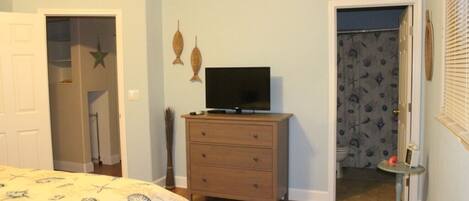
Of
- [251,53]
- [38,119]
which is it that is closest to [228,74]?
[251,53]

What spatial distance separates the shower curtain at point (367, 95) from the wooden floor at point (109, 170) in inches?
122

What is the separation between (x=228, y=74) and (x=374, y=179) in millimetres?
2373

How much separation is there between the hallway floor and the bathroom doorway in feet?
0.16

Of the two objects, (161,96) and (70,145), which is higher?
(161,96)

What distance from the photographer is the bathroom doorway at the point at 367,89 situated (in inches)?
220

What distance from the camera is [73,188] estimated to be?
225cm

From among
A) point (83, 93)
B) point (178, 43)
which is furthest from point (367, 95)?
point (83, 93)

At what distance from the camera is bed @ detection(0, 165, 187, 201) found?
6.93 ft

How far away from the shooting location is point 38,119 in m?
4.39

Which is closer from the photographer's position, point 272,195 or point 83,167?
point 272,195

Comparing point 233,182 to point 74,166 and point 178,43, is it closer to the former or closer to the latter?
point 178,43

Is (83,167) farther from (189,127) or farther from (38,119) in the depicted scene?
(189,127)

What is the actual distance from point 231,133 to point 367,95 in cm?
255

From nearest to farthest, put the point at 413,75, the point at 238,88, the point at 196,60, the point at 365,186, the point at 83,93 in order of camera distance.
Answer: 1. the point at 413,75
2. the point at 238,88
3. the point at 196,60
4. the point at 365,186
5. the point at 83,93
